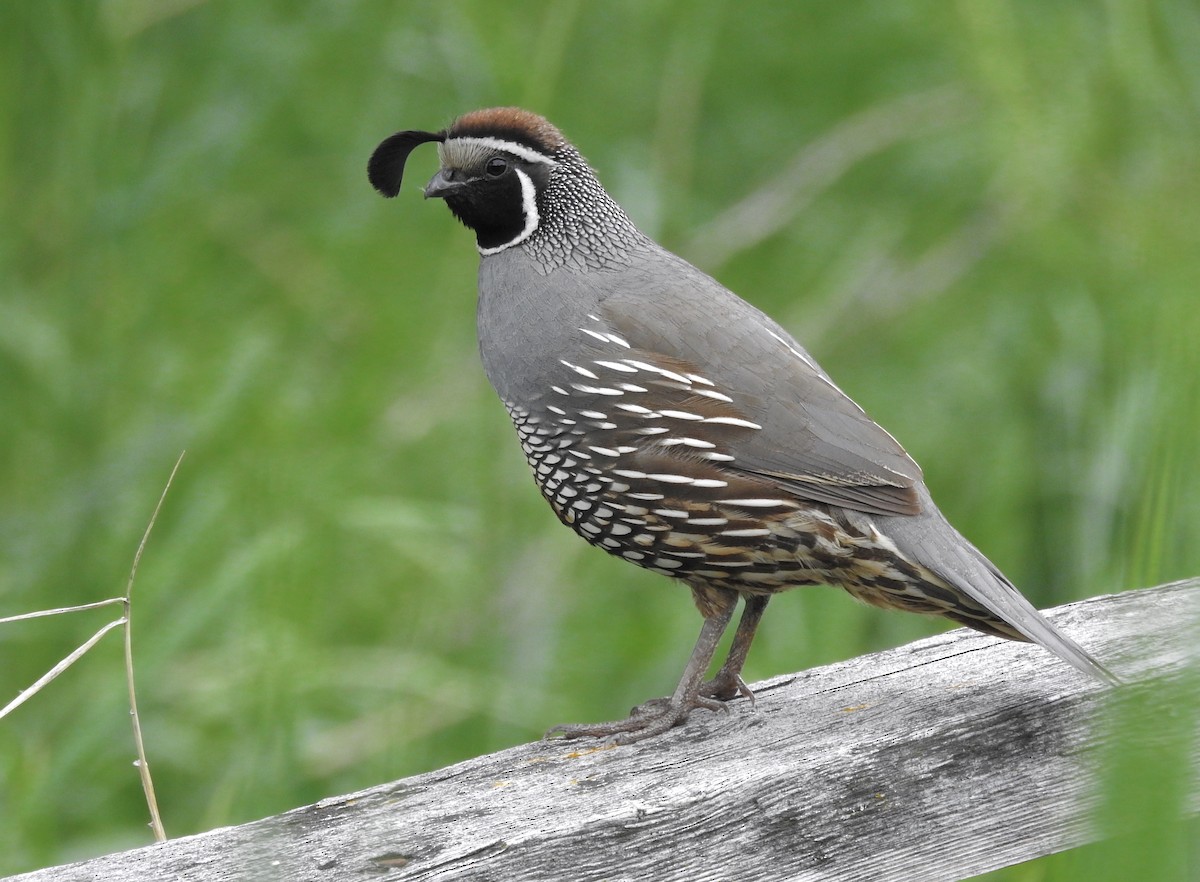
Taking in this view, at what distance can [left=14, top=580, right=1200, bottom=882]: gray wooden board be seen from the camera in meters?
1.62

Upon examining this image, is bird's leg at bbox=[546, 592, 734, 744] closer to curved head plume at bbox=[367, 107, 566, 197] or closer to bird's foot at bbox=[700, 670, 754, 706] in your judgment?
bird's foot at bbox=[700, 670, 754, 706]

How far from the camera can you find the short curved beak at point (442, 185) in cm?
291

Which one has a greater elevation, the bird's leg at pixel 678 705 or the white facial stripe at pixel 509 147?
the white facial stripe at pixel 509 147

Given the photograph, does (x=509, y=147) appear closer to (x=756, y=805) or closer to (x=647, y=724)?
(x=647, y=724)

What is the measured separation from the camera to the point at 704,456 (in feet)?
8.46

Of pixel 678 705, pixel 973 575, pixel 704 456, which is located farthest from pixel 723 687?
pixel 973 575

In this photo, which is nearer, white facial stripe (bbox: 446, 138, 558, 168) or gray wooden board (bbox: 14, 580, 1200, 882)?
gray wooden board (bbox: 14, 580, 1200, 882)

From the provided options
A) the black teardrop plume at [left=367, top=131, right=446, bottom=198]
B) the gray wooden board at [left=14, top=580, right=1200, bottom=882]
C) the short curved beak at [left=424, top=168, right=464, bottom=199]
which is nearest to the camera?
the gray wooden board at [left=14, top=580, right=1200, bottom=882]

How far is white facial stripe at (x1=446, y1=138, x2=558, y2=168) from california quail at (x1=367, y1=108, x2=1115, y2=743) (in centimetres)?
24

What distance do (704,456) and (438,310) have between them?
7.92ft

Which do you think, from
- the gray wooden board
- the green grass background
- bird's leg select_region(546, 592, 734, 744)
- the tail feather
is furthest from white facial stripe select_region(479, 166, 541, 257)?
the gray wooden board

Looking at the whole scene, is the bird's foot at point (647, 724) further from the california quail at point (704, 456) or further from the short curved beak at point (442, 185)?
the short curved beak at point (442, 185)

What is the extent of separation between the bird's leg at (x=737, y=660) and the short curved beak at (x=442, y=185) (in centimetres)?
100

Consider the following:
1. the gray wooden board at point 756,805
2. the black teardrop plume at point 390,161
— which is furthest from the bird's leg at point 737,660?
the black teardrop plume at point 390,161
